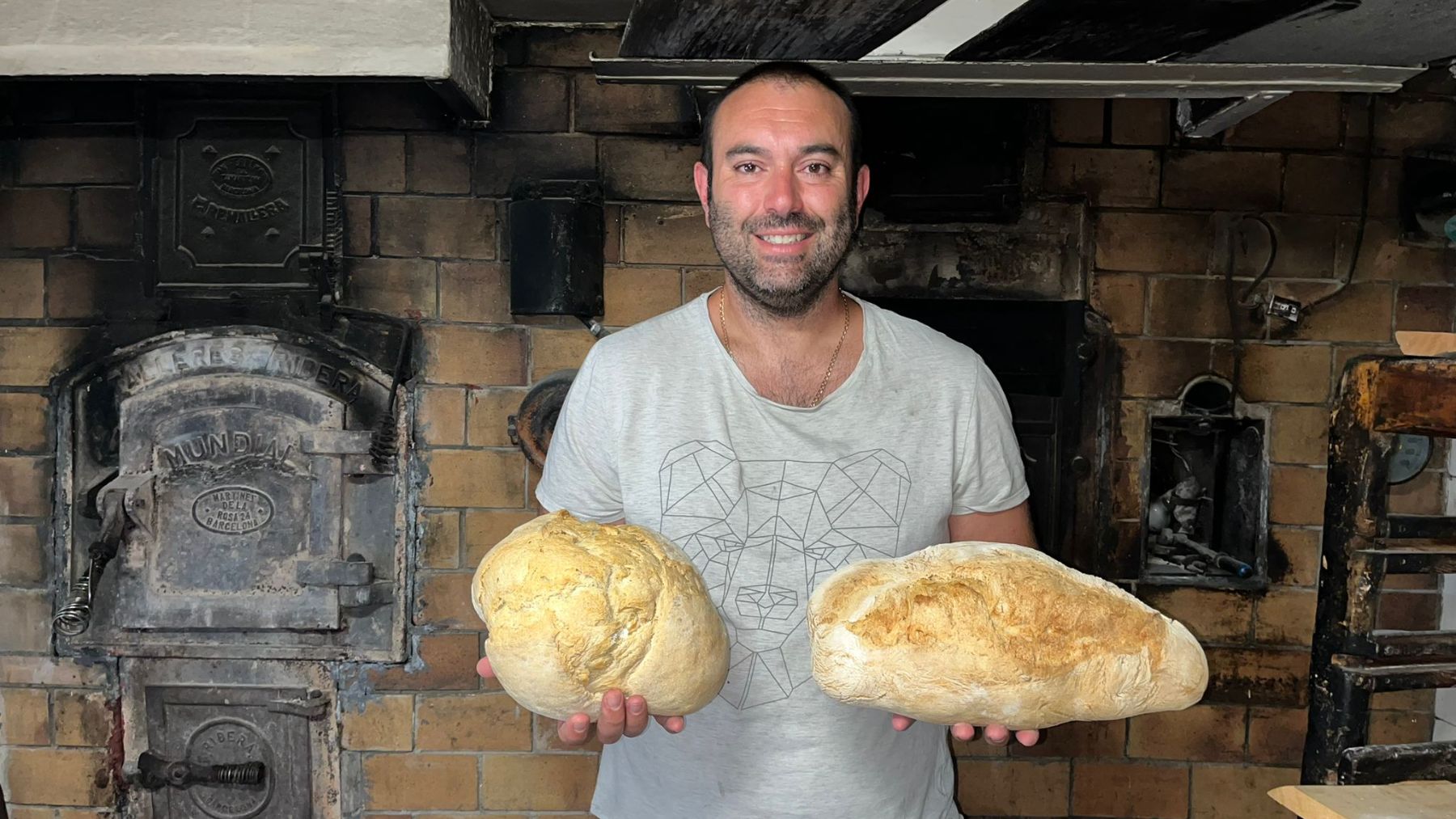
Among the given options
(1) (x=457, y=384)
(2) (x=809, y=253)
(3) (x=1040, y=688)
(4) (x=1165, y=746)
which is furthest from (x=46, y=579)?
(4) (x=1165, y=746)

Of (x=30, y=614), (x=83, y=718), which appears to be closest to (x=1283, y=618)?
(x=83, y=718)

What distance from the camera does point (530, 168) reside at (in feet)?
7.77

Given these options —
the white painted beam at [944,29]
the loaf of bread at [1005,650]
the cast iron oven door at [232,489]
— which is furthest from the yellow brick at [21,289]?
the loaf of bread at [1005,650]

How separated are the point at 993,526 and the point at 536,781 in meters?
1.61

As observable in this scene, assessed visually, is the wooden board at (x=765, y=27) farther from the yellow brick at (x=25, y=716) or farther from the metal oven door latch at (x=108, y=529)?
the yellow brick at (x=25, y=716)

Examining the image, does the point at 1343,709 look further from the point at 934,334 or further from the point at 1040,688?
the point at 934,334

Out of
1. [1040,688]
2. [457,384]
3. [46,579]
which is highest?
[457,384]

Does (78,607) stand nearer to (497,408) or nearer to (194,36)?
(497,408)

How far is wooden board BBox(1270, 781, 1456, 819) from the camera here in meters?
0.94

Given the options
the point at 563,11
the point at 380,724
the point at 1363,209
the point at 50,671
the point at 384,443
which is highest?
the point at 563,11

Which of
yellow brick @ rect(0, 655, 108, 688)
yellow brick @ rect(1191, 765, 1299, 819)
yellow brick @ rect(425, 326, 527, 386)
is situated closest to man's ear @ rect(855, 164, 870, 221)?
yellow brick @ rect(425, 326, 527, 386)

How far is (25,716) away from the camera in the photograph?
2445 mm

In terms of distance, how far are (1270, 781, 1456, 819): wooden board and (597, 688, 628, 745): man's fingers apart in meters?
0.76

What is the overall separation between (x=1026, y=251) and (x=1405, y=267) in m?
1.03
